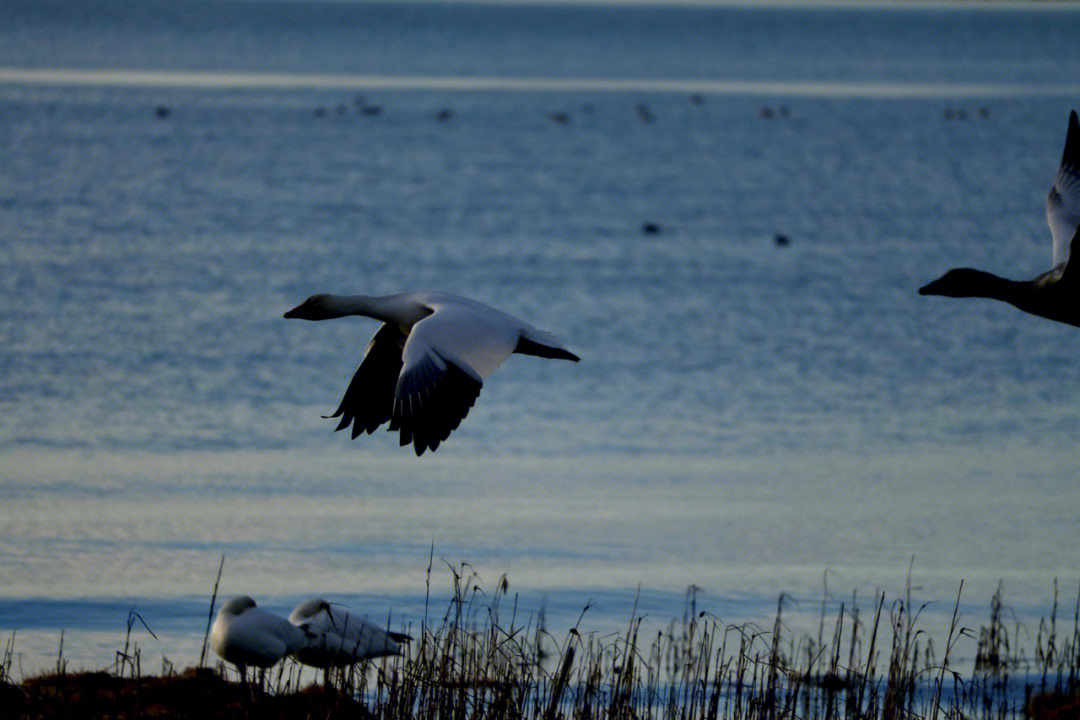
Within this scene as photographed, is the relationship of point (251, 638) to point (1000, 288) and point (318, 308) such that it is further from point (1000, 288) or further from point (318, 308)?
point (1000, 288)

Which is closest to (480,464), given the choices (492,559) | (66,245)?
(492,559)

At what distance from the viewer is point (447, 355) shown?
25.3 feet

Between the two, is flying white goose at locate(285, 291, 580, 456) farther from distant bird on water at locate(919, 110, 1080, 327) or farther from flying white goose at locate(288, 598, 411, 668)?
distant bird on water at locate(919, 110, 1080, 327)

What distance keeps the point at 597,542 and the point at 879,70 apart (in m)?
43.2

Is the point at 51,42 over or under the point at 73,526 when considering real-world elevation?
over

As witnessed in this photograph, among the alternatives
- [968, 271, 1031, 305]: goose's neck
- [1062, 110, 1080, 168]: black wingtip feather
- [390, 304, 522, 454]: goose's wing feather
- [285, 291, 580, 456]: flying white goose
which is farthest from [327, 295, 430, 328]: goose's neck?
[1062, 110, 1080, 168]: black wingtip feather

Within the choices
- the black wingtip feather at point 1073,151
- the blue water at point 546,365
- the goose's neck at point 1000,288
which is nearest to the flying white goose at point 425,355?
the blue water at point 546,365

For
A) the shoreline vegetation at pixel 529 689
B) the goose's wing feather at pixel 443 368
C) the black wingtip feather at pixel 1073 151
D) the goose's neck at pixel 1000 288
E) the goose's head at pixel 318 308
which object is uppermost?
the black wingtip feather at pixel 1073 151

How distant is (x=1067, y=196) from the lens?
31.0 feet

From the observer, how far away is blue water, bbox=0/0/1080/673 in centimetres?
1022

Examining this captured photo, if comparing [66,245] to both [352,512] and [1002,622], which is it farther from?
[1002,622]

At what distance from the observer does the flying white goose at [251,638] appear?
7.41m

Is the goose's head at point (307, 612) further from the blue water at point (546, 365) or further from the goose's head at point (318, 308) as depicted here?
the goose's head at point (318, 308)

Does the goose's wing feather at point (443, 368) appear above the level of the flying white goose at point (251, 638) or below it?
above
